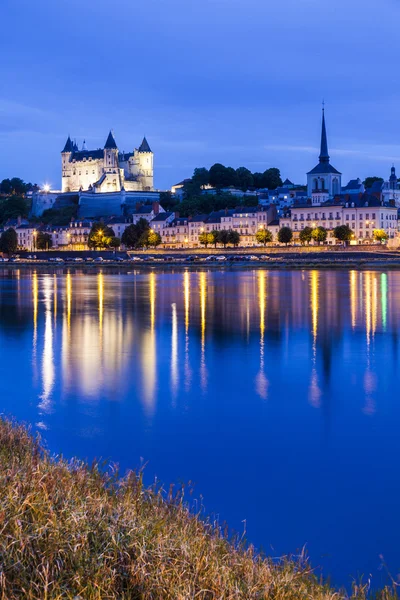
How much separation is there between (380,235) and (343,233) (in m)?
4.33

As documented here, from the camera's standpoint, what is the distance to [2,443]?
697 centimetres

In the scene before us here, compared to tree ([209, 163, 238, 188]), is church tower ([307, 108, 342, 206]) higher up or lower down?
lower down

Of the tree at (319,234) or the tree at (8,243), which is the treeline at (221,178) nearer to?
the tree at (8,243)

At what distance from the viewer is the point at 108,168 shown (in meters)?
133

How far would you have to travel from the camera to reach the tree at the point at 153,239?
9744 centimetres

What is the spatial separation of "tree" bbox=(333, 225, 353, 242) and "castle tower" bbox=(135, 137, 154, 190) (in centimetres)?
6089

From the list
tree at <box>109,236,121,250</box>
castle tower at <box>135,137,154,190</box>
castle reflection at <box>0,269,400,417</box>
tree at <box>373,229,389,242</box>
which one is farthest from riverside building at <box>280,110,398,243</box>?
castle reflection at <box>0,269,400,417</box>

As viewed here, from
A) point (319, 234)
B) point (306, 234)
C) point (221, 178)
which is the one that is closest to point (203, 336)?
point (319, 234)

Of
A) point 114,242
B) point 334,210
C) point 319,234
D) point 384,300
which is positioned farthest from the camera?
point 114,242

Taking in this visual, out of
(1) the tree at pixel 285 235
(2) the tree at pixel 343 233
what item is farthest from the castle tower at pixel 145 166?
(2) the tree at pixel 343 233

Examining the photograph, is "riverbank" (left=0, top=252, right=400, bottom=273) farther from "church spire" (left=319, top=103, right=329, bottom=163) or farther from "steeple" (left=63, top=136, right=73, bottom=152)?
"steeple" (left=63, top=136, right=73, bottom=152)

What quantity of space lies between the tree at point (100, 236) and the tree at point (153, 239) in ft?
21.8

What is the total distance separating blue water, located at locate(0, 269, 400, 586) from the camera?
20.9 feet

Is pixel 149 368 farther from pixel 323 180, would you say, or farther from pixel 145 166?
pixel 145 166
